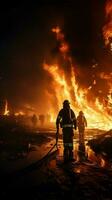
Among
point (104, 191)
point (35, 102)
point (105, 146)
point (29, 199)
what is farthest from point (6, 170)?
point (35, 102)

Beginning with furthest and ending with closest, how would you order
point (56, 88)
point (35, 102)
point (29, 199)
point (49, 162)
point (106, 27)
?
point (35, 102) → point (56, 88) → point (106, 27) → point (49, 162) → point (29, 199)

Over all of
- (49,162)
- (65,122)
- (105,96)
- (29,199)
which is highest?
(105,96)

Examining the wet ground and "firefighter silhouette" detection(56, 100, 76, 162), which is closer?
the wet ground

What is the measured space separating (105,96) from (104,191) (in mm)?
25127

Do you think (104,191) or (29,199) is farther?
(104,191)

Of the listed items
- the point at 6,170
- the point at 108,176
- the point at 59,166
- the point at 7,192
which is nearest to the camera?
the point at 7,192

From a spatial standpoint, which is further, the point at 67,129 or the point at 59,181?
the point at 67,129

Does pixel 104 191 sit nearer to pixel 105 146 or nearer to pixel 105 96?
pixel 105 146

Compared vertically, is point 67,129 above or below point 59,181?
above

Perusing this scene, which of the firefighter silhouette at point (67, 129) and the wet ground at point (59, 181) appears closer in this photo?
the wet ground at point (59, 181)

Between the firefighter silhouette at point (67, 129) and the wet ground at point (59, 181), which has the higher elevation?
the firefighter silhouette at point (67, 129)

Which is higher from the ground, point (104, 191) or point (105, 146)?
point (105, 146)

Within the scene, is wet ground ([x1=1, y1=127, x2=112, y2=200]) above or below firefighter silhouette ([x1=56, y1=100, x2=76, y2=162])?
below

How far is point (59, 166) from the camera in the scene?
29.5 feet
